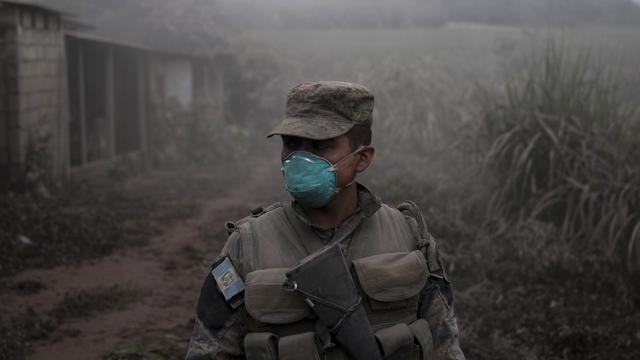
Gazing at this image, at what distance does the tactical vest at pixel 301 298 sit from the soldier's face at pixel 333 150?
146mm

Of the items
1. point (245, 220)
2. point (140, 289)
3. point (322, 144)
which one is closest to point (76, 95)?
point (140, 289)

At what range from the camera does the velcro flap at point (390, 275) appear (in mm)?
2078

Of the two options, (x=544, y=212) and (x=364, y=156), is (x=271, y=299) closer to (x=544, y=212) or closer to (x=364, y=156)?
(x=364, y=156)

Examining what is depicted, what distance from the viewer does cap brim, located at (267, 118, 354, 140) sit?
80.9 inches

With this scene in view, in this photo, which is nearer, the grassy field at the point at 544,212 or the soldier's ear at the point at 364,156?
the soldier's ear at the point at 364,156

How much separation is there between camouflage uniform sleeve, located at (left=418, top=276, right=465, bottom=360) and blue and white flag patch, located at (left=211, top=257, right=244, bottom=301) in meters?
0.55

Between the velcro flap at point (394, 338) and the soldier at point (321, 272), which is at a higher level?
the soldier at point (321, 272)

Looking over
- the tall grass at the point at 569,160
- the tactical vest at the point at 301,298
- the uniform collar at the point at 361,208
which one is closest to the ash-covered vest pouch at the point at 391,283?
the tactical vest at the point at 301,298

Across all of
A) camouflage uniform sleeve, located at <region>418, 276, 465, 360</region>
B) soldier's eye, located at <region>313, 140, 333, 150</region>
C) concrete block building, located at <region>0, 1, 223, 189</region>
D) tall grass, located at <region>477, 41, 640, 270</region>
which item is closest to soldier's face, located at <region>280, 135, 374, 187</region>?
soldier's eye, located at <region>313, 140, 333, 150</region>

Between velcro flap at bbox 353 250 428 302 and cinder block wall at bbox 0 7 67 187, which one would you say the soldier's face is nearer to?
velcro flap at bbox 353 250 428 302

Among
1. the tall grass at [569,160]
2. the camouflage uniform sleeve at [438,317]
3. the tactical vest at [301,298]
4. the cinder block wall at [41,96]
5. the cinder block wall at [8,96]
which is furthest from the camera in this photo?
the cinder block wall at [41,96]

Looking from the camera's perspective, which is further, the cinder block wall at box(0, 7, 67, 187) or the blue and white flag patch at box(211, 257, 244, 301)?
the cinder block wall at box(0, 7, 67, 187)

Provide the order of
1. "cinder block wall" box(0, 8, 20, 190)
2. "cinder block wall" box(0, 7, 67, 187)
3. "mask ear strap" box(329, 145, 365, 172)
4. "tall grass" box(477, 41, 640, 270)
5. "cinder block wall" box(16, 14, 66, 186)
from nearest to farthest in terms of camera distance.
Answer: "mask ear strap" box(329, 145, 365, 172), "tall grass" box(477, 41, 640, 270), "cinder block wall" box(0, 8, 20, 190), "cinder block wall" box(0, 7, 67, 187), "cinder block wall" box(16, 14, 66, 186)

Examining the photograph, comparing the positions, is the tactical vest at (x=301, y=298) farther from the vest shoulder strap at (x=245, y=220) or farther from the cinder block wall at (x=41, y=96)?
Result: the cinder block wall at (x=41, y=96)
